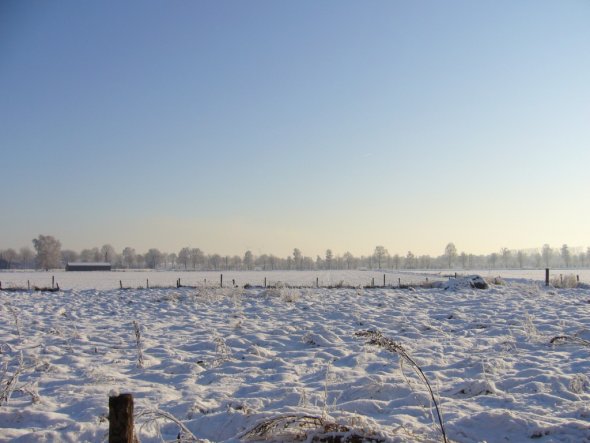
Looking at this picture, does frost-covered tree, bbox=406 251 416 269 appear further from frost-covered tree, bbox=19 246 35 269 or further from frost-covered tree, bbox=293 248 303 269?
frost-covered tree, bbox=19 246 35 269

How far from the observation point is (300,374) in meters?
6.54

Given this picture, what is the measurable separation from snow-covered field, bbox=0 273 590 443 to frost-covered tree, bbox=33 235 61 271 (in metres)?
134

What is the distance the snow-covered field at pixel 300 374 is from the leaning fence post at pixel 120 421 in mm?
934

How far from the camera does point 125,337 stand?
958cm

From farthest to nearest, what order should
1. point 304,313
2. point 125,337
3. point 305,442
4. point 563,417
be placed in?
1. point 304,313
2. point 125,337
3. point 563,417
4. point 305,442

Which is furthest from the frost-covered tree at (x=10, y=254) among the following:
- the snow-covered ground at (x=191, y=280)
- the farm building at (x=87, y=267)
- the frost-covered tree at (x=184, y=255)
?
the snow-covered ground at (x=191, y=280)

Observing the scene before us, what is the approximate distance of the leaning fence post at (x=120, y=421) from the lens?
2.59 meters

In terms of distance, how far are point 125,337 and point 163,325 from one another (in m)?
1.96

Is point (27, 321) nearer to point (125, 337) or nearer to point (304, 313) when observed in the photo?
point (125, 337)

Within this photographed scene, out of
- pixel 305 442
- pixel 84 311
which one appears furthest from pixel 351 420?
pixel 84 311

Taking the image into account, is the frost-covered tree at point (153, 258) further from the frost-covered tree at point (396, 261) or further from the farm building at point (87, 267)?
the frost-covered tree at point (396, 261)

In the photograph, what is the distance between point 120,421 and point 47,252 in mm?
145889

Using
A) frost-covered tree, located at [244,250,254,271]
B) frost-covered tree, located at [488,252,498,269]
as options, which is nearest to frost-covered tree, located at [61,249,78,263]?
frost-covered tree, located at [244,250,254,271]

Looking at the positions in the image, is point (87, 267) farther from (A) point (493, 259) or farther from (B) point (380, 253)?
(A) point (493, 259)
